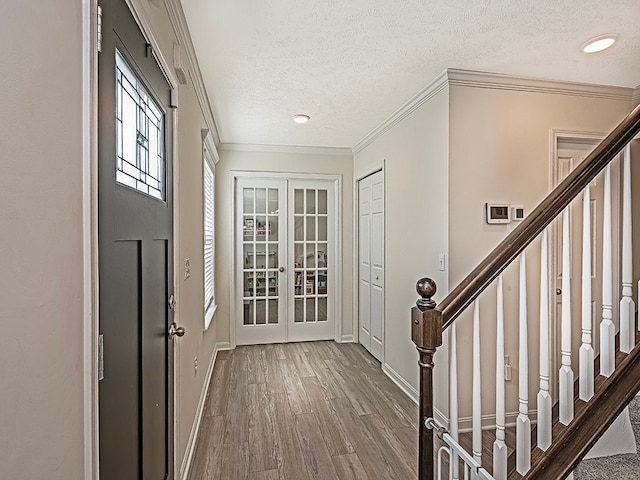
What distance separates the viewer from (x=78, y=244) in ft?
2.77

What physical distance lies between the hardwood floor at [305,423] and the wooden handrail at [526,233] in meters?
1.31

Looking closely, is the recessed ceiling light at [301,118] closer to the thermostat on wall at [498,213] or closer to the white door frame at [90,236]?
the thermostat on wall at [498,213]

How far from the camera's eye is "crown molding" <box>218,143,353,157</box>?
14.6 feet

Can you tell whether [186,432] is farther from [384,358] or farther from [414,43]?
[414,43]

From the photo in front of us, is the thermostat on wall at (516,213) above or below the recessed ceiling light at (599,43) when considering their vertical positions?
below

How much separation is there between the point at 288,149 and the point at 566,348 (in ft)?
12.5

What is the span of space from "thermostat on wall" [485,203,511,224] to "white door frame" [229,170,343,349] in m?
2.29

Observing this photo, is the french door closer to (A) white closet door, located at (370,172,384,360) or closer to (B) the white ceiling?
(A) white closet door, located at (370,172,384,360)

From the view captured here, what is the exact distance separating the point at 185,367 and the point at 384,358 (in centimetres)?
214

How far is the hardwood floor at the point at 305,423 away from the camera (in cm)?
219

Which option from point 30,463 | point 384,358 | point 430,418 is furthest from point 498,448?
point 384,358

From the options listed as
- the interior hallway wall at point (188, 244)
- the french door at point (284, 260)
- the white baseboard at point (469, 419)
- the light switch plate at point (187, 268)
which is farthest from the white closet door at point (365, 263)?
Result: the light switch plate at point (187, 268)

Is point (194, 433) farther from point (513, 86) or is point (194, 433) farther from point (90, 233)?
point (513, 86)

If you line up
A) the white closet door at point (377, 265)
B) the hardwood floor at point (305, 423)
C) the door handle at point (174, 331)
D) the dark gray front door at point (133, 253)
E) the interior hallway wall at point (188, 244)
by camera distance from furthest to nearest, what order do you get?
the white closet door at point (377, 265) → the hardwood floor at point (305, 423) → the interior hallway wall at point (188, 244) → the door handle at point (174, 331) → the dark gray front door at point (133, 253)
